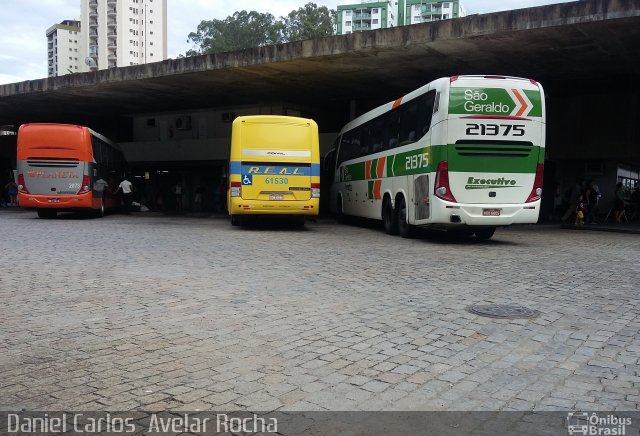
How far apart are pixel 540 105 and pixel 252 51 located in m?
11.2

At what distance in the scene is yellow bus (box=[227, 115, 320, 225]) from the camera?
1608 centimetres

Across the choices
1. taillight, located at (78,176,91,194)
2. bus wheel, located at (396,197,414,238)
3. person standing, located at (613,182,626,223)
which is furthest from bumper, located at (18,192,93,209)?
person standing, located at (613,182,626,223)

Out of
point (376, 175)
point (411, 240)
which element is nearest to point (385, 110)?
point (376, 175)

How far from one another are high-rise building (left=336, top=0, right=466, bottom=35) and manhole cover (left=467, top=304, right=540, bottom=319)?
11536cm

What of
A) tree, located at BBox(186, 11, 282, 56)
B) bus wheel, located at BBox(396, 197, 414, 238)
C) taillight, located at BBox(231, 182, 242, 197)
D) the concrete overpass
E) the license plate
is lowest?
bus wheel, located at BBox(396, 197, 414, 238)

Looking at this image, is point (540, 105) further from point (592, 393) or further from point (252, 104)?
point (252, 104)

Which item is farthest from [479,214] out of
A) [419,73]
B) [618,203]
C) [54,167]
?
[54,167]

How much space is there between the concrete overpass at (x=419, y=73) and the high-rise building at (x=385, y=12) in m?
93.2

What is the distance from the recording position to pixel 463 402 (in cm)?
357

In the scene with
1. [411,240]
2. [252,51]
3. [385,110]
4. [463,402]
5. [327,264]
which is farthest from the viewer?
[252,51]

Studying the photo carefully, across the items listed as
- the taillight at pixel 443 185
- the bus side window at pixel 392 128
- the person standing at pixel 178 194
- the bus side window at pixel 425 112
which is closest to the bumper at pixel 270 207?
the bus side window at pixel 392 128

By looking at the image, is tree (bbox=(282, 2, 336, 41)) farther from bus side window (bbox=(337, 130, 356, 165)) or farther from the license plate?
the license plate

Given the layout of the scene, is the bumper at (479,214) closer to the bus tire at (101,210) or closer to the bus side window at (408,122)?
the bus side window at (408,122)

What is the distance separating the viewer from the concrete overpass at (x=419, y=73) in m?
15.5
